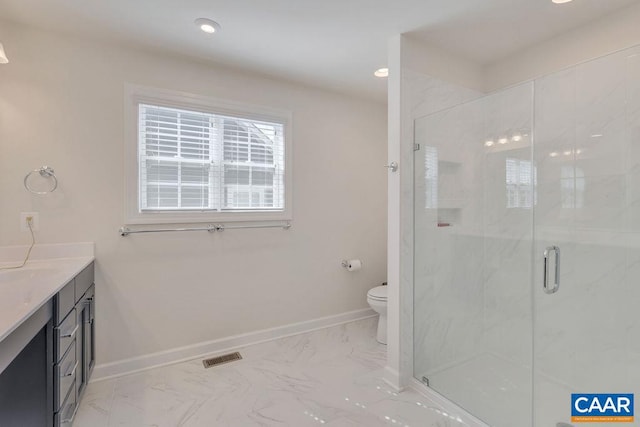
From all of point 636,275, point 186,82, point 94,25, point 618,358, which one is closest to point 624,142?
point 636,275

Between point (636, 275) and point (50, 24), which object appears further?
point (50, 24)

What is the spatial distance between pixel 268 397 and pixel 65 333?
47.1 inches

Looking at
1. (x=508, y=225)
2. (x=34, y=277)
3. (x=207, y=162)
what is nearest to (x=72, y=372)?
(x=34, y=277)

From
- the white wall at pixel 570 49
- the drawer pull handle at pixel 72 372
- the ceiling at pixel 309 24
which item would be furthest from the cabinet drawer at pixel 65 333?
the white wall at pixel 570 49

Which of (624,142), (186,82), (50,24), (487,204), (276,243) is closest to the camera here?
(624,142)

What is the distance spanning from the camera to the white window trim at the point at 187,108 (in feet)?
7.44

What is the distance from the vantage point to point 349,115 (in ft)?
10.7

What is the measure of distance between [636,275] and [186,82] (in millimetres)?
3124

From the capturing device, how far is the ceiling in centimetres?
184

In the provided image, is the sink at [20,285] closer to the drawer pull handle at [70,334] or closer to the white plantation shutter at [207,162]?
the drawer pull handle at [70,334]

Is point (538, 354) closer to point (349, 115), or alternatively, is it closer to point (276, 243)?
point (276, 243)

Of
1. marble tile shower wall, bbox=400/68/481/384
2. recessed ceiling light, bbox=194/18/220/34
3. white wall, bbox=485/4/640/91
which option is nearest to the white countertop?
recessed ceiling light, bbox=194/18/220/34

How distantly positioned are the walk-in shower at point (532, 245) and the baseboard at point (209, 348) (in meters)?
1.12

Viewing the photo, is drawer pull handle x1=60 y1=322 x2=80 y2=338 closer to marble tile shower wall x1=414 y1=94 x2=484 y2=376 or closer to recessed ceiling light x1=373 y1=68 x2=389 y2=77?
marble tile shower wall x1=414 y1=94 x2=484 y2=376
